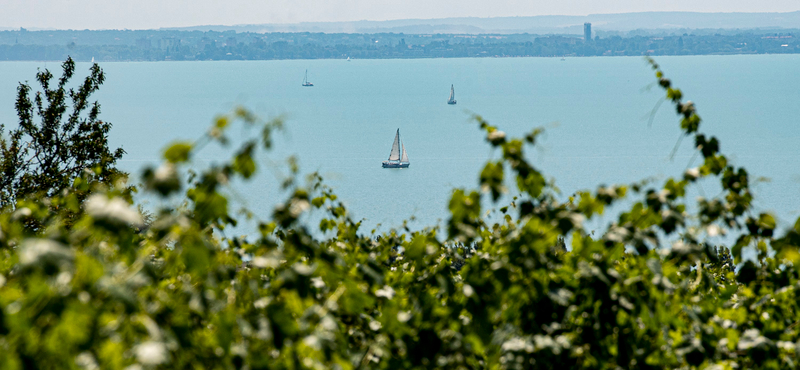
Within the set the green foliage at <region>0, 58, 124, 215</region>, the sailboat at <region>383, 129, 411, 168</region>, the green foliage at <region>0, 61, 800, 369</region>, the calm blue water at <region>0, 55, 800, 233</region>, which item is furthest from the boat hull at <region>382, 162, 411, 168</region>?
the green foliage at <region>0, 61, 800, 369</region>

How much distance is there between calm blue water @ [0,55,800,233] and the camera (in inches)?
2080

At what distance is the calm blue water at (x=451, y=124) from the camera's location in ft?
173

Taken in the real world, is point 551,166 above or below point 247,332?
below

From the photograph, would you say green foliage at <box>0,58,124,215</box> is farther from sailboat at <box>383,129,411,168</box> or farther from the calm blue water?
sailboat at <box>383,129,411,168</box>

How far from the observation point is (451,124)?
9169 cm

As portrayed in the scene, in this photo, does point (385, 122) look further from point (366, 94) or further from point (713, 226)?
point (713, 226)

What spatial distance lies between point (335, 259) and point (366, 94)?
138 meters

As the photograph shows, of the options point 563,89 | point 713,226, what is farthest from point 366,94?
point 713,226

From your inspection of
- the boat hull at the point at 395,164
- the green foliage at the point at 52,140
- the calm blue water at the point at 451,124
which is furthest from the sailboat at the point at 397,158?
the green foliage at the point at 52,140

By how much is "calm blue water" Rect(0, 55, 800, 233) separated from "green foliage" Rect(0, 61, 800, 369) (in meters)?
0.21

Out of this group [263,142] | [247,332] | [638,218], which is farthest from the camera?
[638,218]

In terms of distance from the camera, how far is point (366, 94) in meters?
139

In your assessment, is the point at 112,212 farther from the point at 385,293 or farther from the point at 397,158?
the point at 397,158

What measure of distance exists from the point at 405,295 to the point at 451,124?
295 feet
